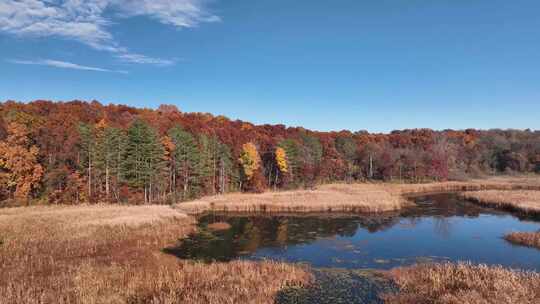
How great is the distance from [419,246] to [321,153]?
75143mm

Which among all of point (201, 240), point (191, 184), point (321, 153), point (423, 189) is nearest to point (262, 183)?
point (191, 184)

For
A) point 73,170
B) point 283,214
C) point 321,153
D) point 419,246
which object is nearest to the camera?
point 419,246

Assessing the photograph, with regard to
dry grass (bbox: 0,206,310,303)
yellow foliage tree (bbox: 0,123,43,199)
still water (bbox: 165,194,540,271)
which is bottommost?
still water (bbox: 165,194,540,271)

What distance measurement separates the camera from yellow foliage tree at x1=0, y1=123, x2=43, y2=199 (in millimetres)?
55219

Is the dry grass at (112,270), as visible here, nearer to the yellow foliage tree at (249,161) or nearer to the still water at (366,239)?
the still water at (366,239)

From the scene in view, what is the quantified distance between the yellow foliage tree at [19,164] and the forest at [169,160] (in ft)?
0.52

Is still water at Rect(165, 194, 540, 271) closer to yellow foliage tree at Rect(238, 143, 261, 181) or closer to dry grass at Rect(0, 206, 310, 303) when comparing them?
dry grass at Rect(0, 206, 310, 303)

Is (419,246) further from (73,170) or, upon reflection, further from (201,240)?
(73,170)

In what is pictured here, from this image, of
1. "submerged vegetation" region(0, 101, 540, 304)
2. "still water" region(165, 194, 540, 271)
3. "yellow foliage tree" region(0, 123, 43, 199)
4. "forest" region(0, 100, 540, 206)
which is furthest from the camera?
"forest" region(0, 100, 540, 206)

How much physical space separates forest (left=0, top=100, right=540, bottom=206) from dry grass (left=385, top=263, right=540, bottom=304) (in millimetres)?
45986

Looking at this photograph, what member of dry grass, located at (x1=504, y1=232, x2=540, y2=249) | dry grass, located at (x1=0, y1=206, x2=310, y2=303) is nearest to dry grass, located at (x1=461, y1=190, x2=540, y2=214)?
dry grass, located at (x1=504, y1=232, x2=540, y2=249)

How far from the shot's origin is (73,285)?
16797 millimetres

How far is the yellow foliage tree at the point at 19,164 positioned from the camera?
2174 inches

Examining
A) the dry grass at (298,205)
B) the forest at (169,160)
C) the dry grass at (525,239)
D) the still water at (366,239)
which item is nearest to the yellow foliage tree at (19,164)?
the forest at (169,160)
